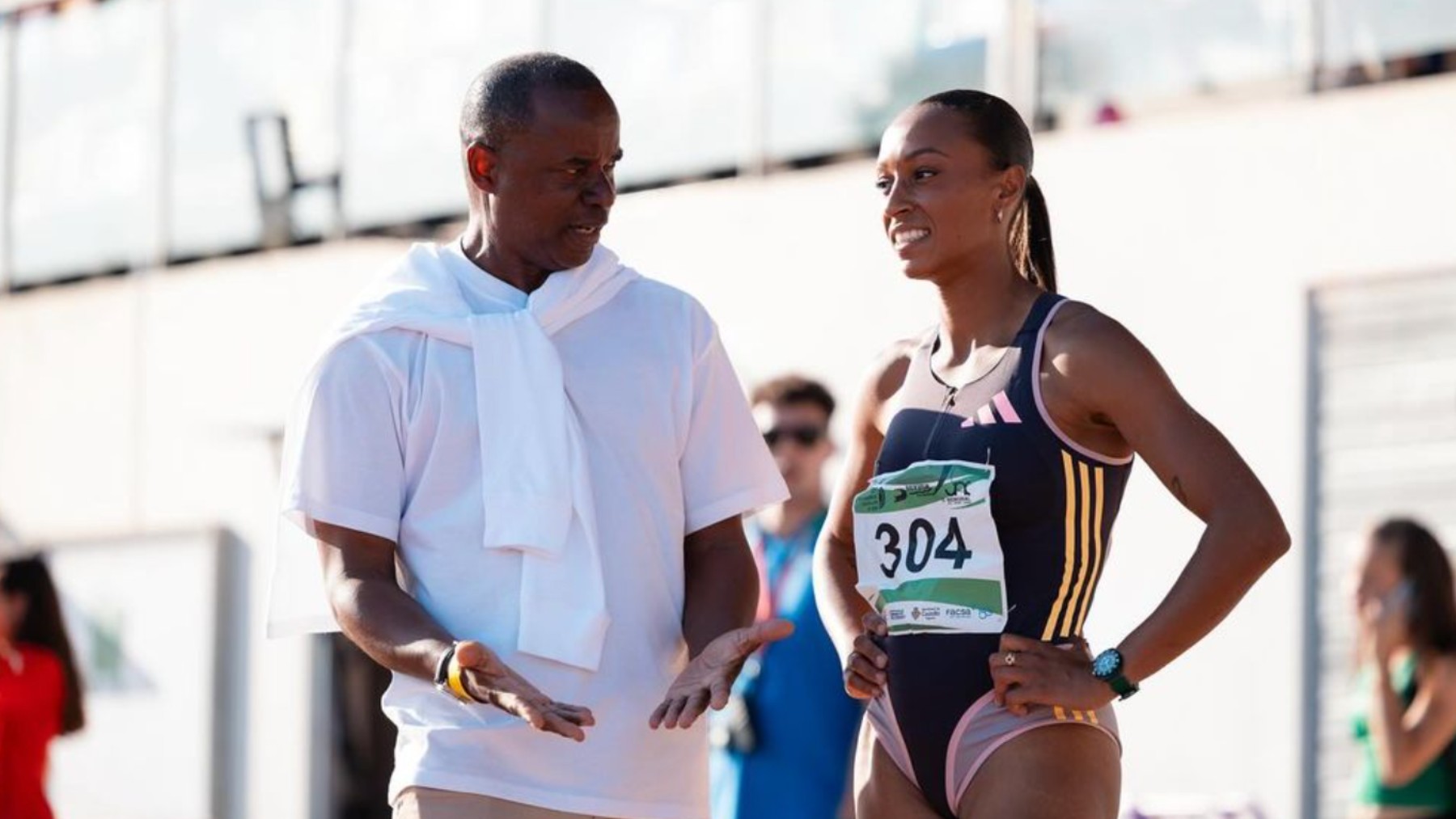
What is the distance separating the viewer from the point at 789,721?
718 centimetres

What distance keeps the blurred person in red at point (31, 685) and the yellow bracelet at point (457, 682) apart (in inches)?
186

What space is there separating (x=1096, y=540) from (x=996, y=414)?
0.25 metres

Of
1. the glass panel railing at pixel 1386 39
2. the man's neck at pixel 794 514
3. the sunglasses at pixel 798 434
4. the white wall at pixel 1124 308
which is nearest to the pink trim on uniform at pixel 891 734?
the man's neck at pixel 794 514

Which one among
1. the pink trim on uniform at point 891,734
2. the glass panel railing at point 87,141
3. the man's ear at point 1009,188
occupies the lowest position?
the pink trim on uniform at point 891,734

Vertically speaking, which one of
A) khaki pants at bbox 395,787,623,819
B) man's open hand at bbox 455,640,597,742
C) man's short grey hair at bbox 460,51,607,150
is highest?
man's short grey hair at bbox 460,51,607,150

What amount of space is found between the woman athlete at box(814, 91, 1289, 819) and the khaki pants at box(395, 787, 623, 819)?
1.92 feet

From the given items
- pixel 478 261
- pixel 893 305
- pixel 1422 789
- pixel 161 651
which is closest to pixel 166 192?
pixel 161 651

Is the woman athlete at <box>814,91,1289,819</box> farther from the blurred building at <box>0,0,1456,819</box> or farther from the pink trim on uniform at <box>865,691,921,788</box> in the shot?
the blurred building at <box>0,0,1456,819</box>

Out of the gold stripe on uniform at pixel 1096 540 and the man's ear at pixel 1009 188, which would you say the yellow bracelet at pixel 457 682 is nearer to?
the gold stripe on uniform at pixel 1096 540

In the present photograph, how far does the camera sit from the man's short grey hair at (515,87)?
15.1 ft

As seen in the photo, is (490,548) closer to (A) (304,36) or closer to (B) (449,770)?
(B) (449,770)

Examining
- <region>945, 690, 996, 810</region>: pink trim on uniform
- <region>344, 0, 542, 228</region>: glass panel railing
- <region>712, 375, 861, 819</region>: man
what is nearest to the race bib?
<region>945, 690, 996, 810</region>: pink trim on uniform

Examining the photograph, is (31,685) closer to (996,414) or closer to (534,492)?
(534,492)

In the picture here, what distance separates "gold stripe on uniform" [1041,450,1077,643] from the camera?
174 inches
